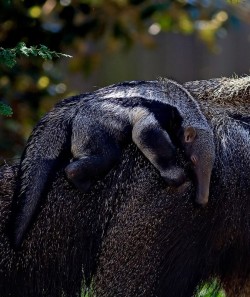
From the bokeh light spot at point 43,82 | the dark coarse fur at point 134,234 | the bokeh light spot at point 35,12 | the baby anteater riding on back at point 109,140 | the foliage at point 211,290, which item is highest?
the baby anteater riding on back at point 109,140

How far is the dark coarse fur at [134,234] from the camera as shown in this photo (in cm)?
399

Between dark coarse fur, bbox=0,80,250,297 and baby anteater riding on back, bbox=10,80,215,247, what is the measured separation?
0.09 meters

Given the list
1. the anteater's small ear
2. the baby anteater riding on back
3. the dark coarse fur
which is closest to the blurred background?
the baby anteater riding on back

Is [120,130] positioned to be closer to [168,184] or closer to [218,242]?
[168,184]

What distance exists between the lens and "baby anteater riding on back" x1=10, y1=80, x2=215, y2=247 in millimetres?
3826

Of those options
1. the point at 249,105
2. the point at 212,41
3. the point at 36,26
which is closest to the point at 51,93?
the point at 36,26

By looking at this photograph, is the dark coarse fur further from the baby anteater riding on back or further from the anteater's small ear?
the anteater's small ear

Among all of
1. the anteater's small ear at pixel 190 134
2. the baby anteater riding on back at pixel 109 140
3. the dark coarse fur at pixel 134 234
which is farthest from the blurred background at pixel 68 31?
the anteater's small ear at pixel 190 134

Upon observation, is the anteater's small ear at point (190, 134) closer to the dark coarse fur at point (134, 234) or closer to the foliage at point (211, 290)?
the dark coarse fur at point (134, 234)

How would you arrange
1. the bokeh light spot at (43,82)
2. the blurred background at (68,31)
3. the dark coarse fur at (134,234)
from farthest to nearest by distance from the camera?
the bokeh light spot at (43,82)
the blurred background at (68,31)
the dark coarse fur at (134,234)

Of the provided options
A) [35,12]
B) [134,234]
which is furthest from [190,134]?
[35,12]

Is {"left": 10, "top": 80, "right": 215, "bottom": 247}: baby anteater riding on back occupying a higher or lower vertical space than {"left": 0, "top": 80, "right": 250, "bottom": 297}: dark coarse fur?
higher

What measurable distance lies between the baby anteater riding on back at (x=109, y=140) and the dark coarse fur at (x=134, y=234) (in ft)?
Result: 0.30

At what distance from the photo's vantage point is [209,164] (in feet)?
12.8
